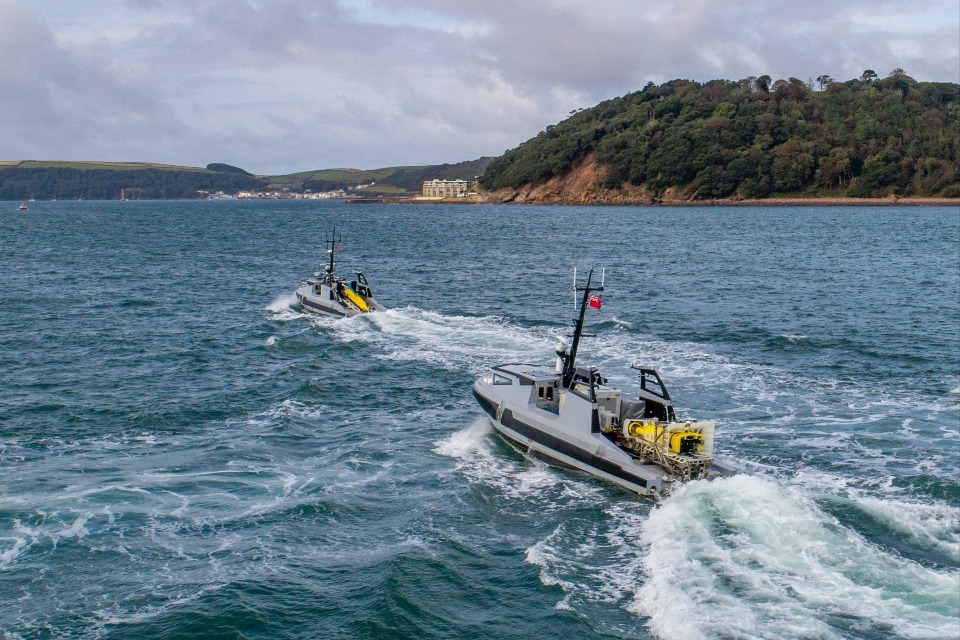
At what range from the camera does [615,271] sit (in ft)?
269

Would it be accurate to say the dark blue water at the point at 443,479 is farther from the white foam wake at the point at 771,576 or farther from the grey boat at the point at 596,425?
the grey boat at the point at 596,425

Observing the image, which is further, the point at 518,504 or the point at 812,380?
the point at 812,380

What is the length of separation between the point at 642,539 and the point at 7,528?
A: 17.1m

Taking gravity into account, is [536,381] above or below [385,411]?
above

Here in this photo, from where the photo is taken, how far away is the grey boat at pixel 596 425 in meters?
25.5

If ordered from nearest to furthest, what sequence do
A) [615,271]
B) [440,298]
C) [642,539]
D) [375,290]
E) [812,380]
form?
[642,539] < [812,380] < [440,298] < [375,290] < [615,271]

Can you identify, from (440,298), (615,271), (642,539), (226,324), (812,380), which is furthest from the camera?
(615,271)

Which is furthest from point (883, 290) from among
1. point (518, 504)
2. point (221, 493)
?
point (221, 493)

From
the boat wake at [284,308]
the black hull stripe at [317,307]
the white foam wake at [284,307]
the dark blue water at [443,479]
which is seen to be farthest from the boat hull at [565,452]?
the white foam wake at [284,307]

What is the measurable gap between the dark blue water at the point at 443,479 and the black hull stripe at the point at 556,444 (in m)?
0.72

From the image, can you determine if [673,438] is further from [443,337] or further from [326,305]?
[326,305]

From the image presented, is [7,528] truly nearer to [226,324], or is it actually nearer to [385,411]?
[385,411]

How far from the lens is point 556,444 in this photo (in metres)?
28.2

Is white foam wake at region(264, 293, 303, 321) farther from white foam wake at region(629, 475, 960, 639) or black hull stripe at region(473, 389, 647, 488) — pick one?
white foam wake at region(629, 475, 960, 639)
